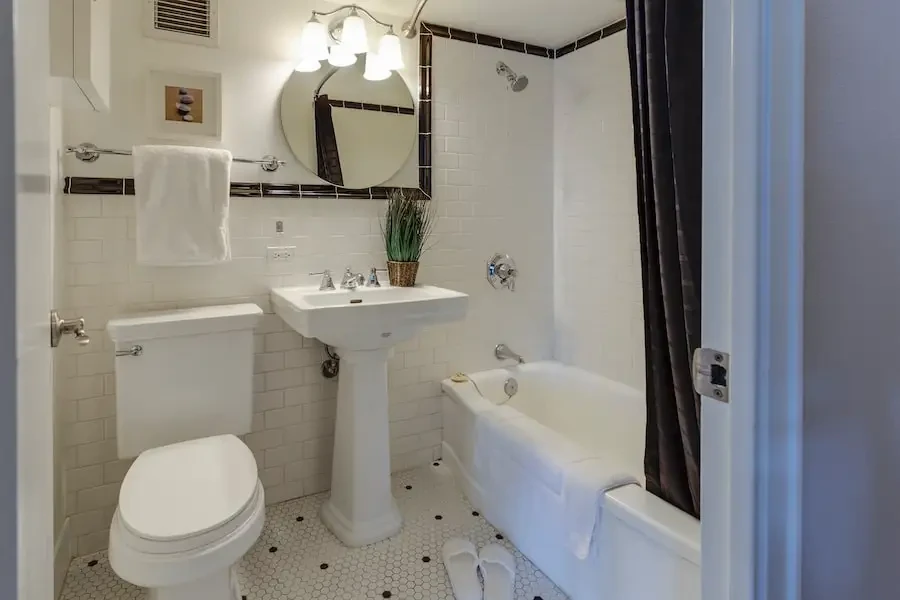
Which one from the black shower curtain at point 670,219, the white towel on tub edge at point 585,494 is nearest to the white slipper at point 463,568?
the white towel on tub edge at point 585,494

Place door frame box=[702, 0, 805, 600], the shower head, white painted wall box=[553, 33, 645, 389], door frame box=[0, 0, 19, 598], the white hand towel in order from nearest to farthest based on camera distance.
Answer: door frame box=[0, 0, 19, 598], door frame box=[702, 0, 805, 600], the white hand towel, white painted wall box=[553, 33, 645, 389], the shower head

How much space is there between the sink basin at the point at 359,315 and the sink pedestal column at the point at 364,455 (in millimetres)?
120

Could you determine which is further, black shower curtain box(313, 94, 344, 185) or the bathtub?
black shower curtain box(313, 94, 344, 185)

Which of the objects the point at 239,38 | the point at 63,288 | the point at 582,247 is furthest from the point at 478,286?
the point at 63,288

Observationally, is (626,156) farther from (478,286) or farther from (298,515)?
(298,515)

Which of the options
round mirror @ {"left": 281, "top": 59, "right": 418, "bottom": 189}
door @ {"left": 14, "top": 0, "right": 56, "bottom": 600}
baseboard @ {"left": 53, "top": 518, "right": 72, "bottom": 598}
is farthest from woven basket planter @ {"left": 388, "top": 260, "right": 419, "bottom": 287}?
door @ {"left": 14, "top": 0, "right": 56, "bottom": 600}

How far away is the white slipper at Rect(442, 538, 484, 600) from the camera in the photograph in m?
1.81

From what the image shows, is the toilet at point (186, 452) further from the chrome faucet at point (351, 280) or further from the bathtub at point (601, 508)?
the bathtub at point (601, 508)

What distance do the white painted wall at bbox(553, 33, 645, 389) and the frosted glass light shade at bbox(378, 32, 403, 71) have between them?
97 centimetres

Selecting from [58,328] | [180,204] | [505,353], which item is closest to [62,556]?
[180,204]

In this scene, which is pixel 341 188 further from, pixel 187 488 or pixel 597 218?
pixel 187 488

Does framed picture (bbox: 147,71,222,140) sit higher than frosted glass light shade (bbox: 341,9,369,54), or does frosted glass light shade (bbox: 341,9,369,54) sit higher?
frosted glass light shade (bbox: 341,9,369,54)

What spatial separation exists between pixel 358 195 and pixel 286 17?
0.77 m

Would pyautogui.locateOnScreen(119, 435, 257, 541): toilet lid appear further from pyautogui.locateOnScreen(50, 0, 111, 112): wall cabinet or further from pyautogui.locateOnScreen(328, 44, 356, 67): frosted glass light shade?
pyautogui.locateOnScreen(328, 44, 356, 67): frosted glass light shade
